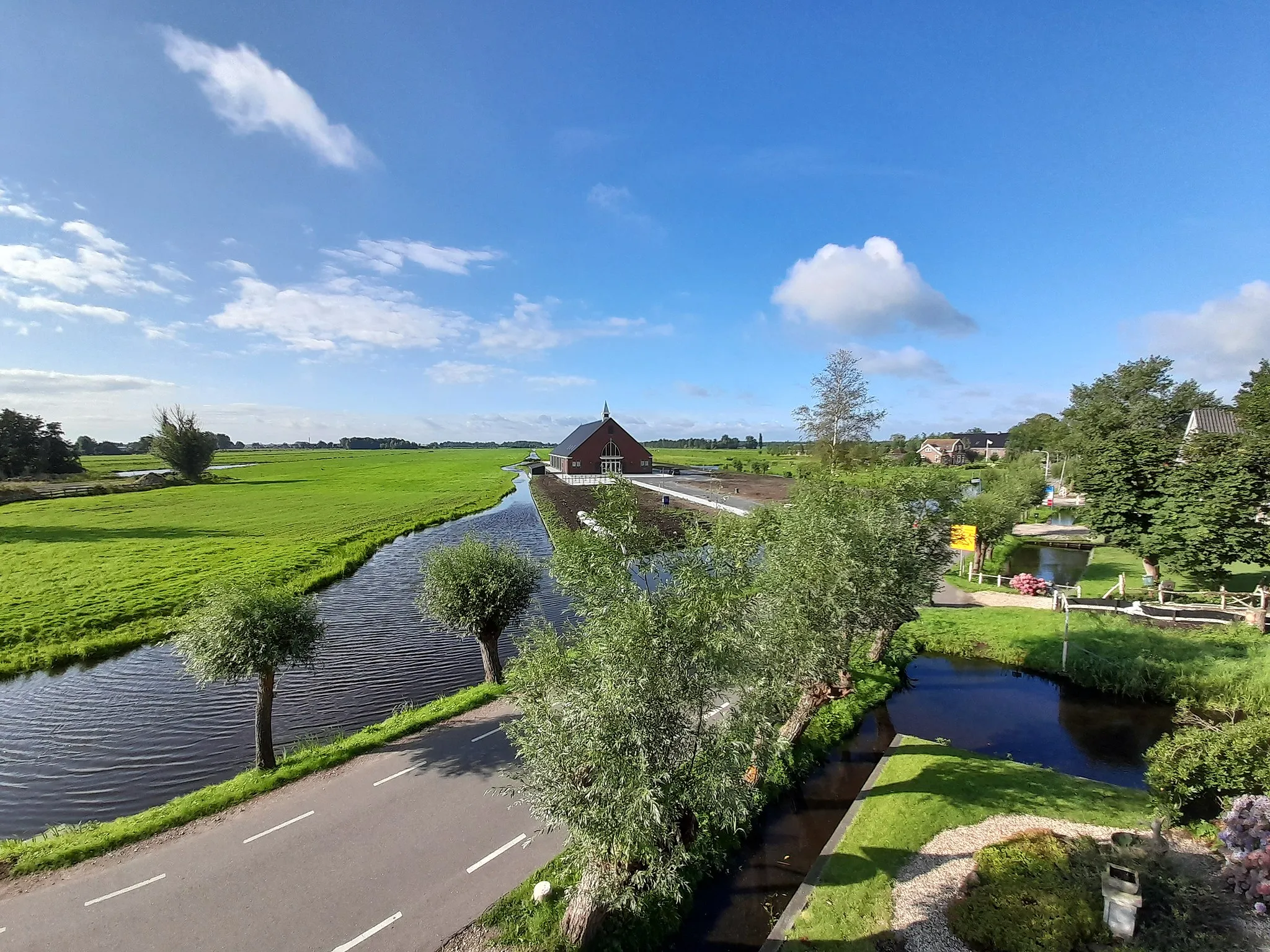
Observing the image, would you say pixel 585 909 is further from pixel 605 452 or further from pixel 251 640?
pixel 605 452

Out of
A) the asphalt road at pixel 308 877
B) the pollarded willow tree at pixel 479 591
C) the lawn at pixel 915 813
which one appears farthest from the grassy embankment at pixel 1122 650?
the asphalt road at pixel 308 877

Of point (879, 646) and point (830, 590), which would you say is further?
point (879, 646)

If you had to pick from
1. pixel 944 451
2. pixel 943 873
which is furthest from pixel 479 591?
pixel 944 451

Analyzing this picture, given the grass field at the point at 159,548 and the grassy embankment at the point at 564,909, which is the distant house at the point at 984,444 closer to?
the grass field at the point at 159,548

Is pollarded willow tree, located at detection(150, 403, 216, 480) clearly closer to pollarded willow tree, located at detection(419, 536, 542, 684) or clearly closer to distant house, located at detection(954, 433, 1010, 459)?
pollarded willow tree, located at detection(419, 536, 542, 684)

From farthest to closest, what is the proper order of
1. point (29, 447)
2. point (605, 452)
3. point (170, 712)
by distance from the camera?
1. point (605, 452)
2. point (29, 447)
3. point (170, 712)

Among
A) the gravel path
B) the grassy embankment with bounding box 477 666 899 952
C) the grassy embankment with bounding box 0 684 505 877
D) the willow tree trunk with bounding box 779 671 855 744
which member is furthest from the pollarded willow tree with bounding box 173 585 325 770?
the gravel path
